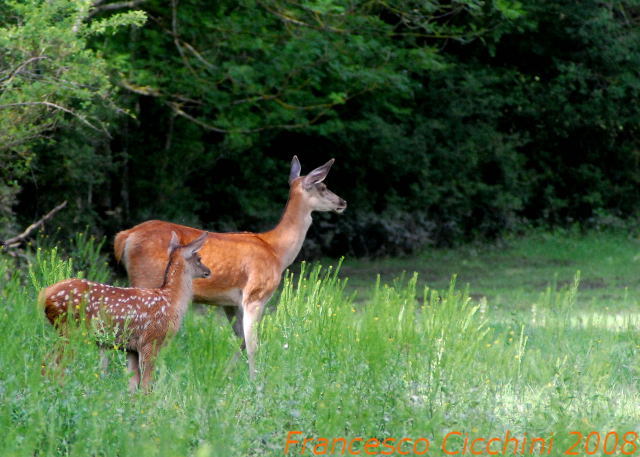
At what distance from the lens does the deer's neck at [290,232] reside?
9594 millimetres

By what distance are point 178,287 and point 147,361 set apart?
0.64 m

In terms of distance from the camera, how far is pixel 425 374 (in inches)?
287

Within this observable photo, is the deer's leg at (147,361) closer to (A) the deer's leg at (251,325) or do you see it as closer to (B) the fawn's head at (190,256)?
(B) the fawn's head at (190,256)

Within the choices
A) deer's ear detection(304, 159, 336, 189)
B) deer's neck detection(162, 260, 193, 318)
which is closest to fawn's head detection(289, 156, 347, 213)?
deer's ear detection(304, 159, 336, 189)

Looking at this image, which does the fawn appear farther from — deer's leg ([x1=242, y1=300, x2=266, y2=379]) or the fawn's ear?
deer's leg ([x1=242, y1=300, x2=266, y2=379])

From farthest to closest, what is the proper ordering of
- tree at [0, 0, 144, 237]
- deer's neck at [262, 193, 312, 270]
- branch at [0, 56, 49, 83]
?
deer's neck at [262, 193, 312, 270]
tree at [0, 0, 144, 237]
branch at [0, 56, 49, 83]

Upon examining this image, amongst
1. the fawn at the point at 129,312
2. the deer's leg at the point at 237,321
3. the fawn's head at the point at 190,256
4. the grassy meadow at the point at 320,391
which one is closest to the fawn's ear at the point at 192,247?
the fawn's head at the point at 190,256

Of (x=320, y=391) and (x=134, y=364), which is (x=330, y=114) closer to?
(x=134, y=364)

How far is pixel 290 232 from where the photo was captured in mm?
9664

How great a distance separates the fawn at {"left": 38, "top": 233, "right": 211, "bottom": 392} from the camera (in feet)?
23.2

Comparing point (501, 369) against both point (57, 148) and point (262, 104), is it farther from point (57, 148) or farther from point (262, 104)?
point (262, 104)

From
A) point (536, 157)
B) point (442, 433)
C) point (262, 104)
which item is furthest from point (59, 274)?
point (536, 157)

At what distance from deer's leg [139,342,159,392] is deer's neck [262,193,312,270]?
8.02 feet

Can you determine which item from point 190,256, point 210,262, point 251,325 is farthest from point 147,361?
point 210,262
